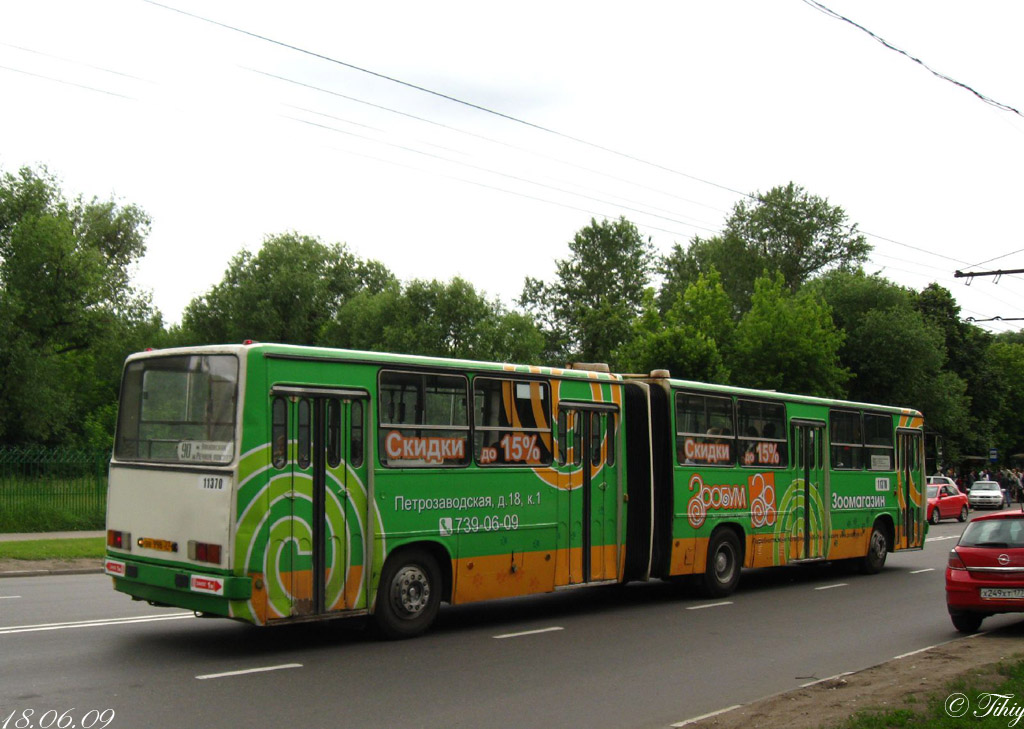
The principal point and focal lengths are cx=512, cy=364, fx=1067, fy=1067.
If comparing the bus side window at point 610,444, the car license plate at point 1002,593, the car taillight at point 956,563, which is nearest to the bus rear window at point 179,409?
the bus side window at point 610,444

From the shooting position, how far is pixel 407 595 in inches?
459

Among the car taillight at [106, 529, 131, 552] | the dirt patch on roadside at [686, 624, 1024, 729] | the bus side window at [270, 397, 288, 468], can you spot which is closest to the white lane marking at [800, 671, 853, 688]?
the dirt patch on roadside at [686, 624, 1024, 729]

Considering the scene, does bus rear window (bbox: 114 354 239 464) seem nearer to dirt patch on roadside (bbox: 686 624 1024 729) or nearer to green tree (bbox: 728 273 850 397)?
dirt patch on roadside (bbox: 686 624 1024 729)

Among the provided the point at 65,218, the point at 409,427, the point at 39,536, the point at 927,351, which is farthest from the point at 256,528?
the point at 927,351

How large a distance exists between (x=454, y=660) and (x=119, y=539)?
3791 millimetres

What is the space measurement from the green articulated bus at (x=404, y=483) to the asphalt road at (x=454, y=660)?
1.99 ft

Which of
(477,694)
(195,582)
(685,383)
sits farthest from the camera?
(685,383)

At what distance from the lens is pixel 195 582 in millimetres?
10125

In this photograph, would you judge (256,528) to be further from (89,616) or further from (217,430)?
(89,616)

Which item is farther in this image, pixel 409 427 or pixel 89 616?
pixel 89 616

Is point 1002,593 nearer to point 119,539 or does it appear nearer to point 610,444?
point 610,444

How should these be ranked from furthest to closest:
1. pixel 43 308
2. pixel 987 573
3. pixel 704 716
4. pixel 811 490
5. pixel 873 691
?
pixel 43 308
pixel 811 490
pixel 987 573
pixel 873 691
pixel 704 716

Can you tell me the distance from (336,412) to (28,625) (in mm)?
4238
